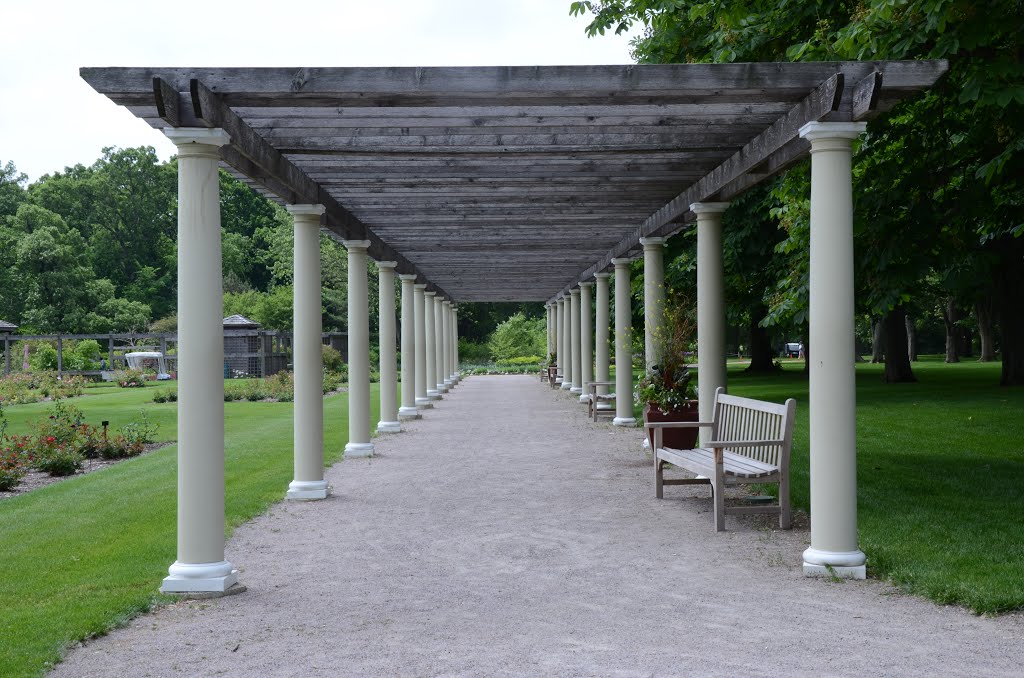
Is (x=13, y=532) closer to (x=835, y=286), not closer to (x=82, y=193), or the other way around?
(x=835, y=286)

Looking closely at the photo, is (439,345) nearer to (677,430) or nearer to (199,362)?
(677,430)

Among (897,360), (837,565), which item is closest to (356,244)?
(837,565)

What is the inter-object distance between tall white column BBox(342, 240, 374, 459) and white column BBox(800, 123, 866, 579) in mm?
7704

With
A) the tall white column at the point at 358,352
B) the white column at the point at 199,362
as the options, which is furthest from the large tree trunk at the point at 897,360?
the white column at the point at 199,362

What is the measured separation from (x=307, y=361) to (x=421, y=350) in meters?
13.7

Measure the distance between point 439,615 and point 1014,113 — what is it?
7.49 m

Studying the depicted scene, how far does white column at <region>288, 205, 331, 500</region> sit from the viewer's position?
10.5 m

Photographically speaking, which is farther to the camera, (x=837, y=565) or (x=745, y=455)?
(x=745, y=455)

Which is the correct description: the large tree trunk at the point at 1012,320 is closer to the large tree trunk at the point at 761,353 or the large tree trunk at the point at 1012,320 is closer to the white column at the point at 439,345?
the large tree trunk at the point at 761,353

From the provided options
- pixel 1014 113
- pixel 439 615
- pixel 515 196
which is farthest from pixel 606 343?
pixel 439 615

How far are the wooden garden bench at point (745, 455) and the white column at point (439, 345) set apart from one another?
19701mm

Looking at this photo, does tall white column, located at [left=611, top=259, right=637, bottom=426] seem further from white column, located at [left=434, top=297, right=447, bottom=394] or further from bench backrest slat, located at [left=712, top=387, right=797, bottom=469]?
white column, located at [left=434, top=297, right=447, bottom=394]

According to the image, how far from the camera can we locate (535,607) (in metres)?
6.13

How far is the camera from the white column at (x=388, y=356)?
18047 mm
